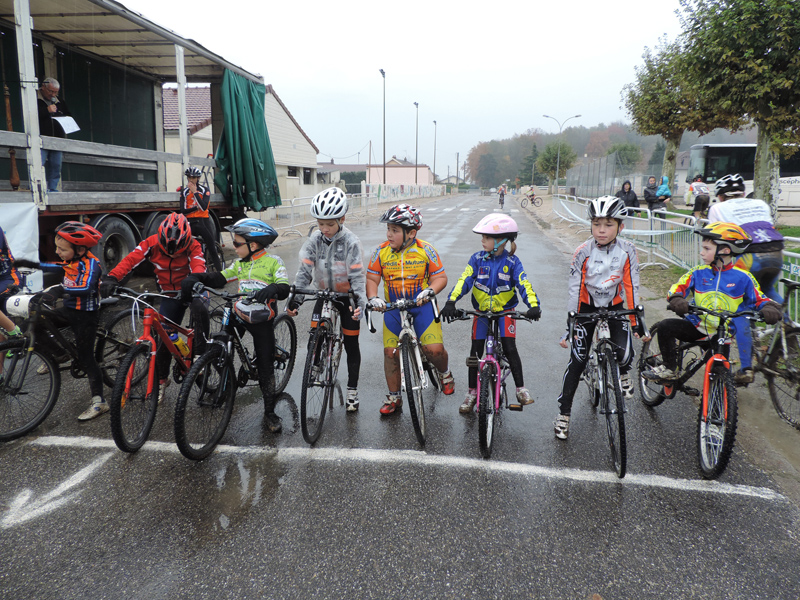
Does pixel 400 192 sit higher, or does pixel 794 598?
pixel 400 192

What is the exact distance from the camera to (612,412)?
3.73 m

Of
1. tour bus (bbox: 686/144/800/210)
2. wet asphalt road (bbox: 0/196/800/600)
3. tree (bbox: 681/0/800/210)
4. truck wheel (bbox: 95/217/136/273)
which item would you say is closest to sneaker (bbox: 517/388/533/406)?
wet asphalt road (bbox: 0/196/800/600)

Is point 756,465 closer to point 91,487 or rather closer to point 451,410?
point 451,410

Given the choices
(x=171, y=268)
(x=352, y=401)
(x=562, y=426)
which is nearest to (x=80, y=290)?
(x=171, y=268)

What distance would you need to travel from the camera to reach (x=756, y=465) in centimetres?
379

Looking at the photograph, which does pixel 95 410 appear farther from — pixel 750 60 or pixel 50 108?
pixel 750 60

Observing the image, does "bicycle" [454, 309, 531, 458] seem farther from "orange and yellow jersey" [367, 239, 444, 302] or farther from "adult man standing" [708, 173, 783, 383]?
"adult man standing" [708, 173, 783, 383]

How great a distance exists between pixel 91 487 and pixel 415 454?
6.91 ft

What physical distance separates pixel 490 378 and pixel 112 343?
11.0ft

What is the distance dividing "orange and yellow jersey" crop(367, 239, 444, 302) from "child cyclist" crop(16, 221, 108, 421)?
218 centimetres

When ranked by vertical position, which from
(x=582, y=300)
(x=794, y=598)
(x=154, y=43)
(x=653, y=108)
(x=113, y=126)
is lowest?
(x=794, y=598)

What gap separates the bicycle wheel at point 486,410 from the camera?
12.2 feet

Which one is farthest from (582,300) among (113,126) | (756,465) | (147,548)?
(113,126)

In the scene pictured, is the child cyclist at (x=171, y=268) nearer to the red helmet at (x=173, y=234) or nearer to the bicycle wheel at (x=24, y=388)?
the red helmet at (x=173, y=234)
